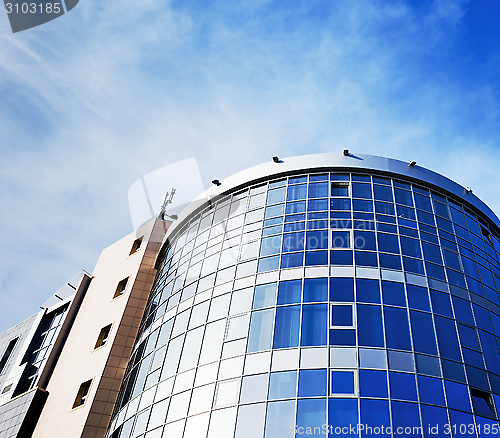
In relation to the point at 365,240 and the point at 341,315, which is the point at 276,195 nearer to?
the point at 365,240

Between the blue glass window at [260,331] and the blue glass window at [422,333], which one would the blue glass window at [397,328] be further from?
the blue glass window at [260,331]

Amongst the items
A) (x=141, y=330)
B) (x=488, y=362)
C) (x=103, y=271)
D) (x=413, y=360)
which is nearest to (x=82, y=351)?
(x=141, y=330)

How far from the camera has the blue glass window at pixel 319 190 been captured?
85.7 ft

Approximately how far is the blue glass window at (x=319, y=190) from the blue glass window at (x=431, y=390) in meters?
10.4

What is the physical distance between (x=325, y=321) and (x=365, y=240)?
4.88m

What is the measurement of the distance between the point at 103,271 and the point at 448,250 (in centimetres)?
2394

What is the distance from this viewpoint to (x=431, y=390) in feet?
61.4

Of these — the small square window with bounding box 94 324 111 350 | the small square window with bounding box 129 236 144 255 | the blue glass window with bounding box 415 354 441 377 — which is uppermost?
the small square window with bounding box 129 236 144 255

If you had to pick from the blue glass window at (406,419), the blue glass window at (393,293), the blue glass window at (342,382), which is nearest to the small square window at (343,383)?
the blue glass window at (342,382)

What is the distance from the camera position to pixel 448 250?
24328mm

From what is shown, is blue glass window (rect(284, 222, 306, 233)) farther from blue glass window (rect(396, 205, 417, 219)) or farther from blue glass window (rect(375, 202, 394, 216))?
blue glass window (rect(396, 205, 417, 219))

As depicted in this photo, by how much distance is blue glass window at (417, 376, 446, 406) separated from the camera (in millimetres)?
18406

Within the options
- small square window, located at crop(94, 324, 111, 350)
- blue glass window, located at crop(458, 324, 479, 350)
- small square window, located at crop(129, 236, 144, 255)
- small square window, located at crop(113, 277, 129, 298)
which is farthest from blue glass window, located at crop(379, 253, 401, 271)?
small square window, located at crop(129, 236, 144, 255)

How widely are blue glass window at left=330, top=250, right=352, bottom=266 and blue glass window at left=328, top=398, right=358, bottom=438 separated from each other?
6386 millimetres
